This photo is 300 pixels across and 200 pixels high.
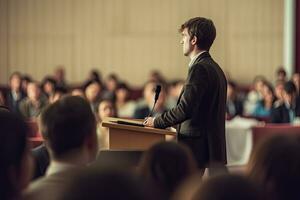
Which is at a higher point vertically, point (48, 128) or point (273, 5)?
point (273, 5)

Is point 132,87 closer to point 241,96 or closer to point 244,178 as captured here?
point 241,96

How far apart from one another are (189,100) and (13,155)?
2.56 meters

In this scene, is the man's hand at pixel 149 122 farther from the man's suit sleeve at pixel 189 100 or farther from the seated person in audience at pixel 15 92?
the seated person in audience at pixel 15 92

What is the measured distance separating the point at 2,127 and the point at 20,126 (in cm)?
5

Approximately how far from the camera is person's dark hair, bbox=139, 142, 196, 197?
2.44m

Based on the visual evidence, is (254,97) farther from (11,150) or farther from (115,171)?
(115,171)

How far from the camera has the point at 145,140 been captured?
192 inches

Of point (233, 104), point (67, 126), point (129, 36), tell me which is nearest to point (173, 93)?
point (233, 104)

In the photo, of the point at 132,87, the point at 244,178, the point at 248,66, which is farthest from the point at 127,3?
the point at 244,178

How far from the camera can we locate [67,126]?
292 cm

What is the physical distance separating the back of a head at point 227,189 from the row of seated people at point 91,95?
7.97 metres

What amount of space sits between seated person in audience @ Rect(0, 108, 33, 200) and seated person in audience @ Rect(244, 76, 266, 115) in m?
10.6

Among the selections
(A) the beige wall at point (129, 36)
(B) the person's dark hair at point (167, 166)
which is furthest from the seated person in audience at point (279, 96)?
(B) the person's dark hair at point (167, 166)

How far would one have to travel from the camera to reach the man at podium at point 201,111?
4922mm
